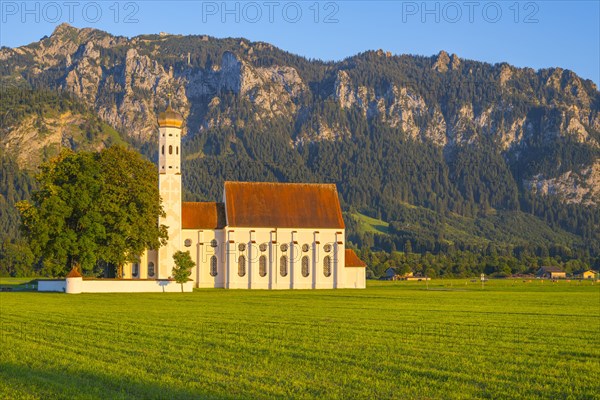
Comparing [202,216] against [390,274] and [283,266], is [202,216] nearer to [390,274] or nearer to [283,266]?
[283,266]

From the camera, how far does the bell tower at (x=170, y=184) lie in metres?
84.4

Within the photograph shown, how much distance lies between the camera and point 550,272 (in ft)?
561

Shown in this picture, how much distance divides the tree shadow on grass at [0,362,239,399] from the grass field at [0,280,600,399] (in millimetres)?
24

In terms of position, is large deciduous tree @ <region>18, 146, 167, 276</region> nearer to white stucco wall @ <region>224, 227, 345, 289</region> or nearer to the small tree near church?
the small tree near church

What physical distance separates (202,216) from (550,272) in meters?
101

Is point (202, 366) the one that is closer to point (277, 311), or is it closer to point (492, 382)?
point (492, 382)

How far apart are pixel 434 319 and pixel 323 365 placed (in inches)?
694

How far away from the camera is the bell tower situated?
8438 centimetres

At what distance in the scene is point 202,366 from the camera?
2147 cm

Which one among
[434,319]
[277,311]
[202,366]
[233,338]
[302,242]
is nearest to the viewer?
[202,366]

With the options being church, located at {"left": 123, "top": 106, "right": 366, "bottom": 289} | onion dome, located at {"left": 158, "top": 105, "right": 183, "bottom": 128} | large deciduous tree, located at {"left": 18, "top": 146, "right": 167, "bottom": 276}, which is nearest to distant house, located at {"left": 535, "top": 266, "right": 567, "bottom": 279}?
church, located at {"left": 123, "top": 106, "right": 366, "bottom": 289}

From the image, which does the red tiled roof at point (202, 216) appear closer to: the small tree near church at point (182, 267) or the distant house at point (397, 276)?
the small tree near church at point (182, 267)

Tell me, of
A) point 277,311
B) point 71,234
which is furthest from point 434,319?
point 71,234

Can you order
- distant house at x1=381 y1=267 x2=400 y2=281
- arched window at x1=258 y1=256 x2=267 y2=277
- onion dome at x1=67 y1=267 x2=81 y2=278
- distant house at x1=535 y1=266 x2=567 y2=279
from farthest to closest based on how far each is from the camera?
distant house at x1=535 y1=266 x2=567 y2=279 → distant house at x1=381 y1=267 x2=400 y2=281 → arched window at x1=258 y1=256 x2=267 y2=277 → onion dome at x1=67 y1=267 x2=81 y2=278
